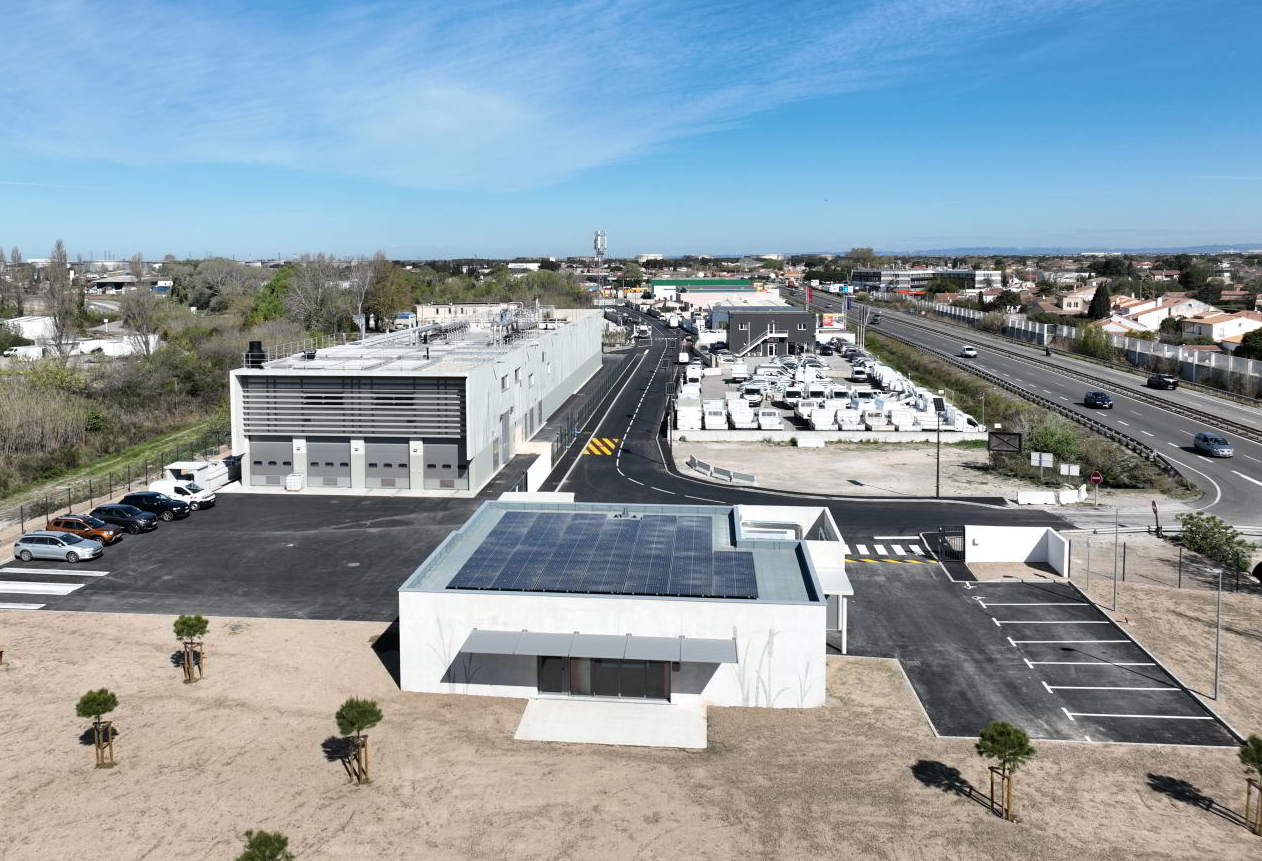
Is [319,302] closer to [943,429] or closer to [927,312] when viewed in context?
[943,429]

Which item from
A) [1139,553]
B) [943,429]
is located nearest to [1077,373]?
[943,429]

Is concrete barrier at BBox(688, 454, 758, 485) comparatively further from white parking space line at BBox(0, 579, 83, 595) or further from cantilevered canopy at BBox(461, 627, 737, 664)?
white parking space line at BBox(0, 579, 83, 595)

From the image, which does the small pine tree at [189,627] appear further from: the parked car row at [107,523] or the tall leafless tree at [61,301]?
the tall leafless tree at [61,301]

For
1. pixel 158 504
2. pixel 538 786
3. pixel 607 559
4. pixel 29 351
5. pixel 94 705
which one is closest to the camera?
pixel 538 786

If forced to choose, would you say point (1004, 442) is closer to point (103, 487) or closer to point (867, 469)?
point (867, 469)

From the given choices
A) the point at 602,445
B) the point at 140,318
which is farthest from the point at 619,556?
the point at 140,318
